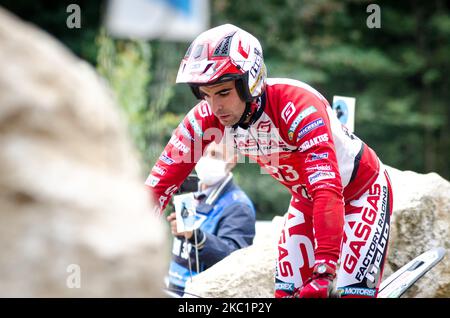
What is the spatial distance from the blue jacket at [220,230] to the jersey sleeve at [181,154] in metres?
1.51

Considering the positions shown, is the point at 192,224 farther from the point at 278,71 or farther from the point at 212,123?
the point at 278,71

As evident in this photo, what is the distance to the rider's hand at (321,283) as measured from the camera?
3.93 m

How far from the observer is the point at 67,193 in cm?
206

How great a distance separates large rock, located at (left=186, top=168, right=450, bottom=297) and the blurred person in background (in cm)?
14

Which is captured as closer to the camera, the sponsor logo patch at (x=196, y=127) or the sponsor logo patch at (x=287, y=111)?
the sponsor logo patch at (x=287, y=111)

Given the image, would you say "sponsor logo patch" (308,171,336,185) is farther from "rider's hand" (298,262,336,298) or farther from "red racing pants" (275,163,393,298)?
"red racing pants" (275,163,393,298)

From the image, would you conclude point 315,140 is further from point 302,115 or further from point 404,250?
point 404,250

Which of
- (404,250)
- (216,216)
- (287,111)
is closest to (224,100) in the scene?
(287,111)

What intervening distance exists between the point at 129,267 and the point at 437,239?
15.3 ft

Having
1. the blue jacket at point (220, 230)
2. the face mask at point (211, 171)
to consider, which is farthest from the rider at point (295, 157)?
the face mask at point (211, 171)

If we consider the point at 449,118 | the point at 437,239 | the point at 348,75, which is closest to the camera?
the point at 437,239

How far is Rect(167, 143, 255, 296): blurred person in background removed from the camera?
611cm

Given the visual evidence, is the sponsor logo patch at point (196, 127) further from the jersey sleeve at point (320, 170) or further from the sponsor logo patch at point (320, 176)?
the sponsor logo patch at point (320, 176)

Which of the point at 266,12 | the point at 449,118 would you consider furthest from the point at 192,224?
the point at 449,118
